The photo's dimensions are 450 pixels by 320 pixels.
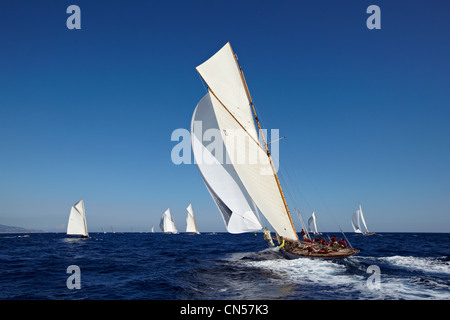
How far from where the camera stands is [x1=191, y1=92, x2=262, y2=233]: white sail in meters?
29.7

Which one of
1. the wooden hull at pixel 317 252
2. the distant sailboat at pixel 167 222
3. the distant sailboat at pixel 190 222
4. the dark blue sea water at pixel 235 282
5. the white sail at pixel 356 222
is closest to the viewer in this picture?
the dark blue sea water at pixel 235 282

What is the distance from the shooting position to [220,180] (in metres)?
30.2

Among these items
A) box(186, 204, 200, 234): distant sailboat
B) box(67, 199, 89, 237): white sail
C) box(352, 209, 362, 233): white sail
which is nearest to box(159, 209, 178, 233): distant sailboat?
box(186, 204, 200, 234): distant sailboat

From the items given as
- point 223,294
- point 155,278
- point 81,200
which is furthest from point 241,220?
point 81,200

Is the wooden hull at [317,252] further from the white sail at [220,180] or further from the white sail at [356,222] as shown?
the white sail at [356,222]

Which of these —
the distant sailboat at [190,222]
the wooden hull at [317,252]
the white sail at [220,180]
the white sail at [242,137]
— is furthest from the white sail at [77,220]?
the wooden hull at [317,252]

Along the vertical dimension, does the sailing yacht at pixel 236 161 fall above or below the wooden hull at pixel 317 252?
above

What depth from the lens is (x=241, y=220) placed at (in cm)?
2986

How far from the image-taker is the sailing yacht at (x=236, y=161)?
26266 mm

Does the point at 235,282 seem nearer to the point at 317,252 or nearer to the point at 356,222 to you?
the point at 317,252

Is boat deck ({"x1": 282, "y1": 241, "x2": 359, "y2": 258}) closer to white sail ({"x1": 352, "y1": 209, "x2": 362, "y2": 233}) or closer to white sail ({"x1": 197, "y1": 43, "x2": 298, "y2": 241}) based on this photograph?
white sail ({"x1": 197, "y1": 43, "x2": 298, "y2": 241})

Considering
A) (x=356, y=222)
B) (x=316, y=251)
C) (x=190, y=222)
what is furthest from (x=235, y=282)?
(x=356, y=222)

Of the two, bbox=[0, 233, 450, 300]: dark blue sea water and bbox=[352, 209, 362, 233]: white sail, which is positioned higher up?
bbox=[0, 233, 450, 300]: dark blue sea water
